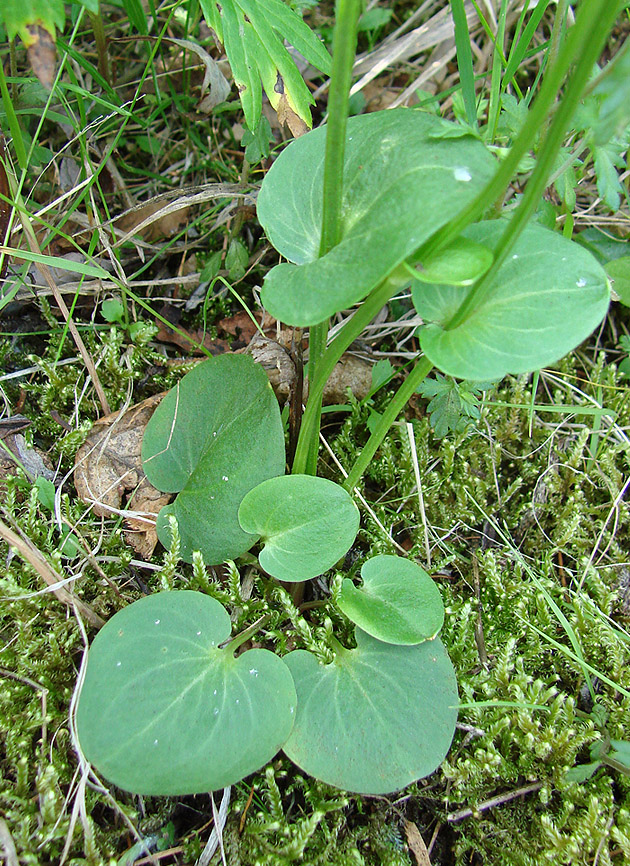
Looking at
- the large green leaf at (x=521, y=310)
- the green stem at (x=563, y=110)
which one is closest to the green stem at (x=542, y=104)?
the green stem at (x=563, y=110)

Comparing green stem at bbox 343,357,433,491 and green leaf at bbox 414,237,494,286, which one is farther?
green stem at bbox 343,357,433,491

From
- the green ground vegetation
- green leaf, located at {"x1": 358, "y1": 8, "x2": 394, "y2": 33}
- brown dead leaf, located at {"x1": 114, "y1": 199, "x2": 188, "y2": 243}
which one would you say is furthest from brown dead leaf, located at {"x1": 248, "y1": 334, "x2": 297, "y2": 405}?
green leaf, located at {"x1": 358, "y1": 8, "x2": 394, "y2": 33}

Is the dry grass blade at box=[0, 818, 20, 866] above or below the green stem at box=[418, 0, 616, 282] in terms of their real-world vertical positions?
below

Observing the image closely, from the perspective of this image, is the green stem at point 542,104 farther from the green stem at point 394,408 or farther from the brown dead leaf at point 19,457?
the brown dead leaf at point 19,457

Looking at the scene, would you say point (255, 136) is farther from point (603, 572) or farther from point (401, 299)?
point (603, 572)

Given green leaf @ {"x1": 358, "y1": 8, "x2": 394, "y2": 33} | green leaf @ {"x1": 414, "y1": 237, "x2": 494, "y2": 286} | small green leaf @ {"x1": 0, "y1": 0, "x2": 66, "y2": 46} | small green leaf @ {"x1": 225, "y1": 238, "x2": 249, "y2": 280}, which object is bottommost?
small green leaf @ {"x1": 225, "y1": 238, "x2": 249, "y2": 280}

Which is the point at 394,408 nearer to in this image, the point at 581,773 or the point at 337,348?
the point at 337,348

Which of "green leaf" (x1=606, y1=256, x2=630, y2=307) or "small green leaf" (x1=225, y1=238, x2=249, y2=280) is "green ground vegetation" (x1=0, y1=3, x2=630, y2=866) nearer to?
"small green leaf" (x1=225, y1=238, x2=249, y2=280)

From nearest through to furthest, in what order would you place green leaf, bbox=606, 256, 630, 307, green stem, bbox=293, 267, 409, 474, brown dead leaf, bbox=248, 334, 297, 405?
1. green stem, bbox=293, 267, 409, 474
2. brown dead leaf, bbox=248, 334, 297, 405
3. green leaf, bbox=606, 256, 630, 307
